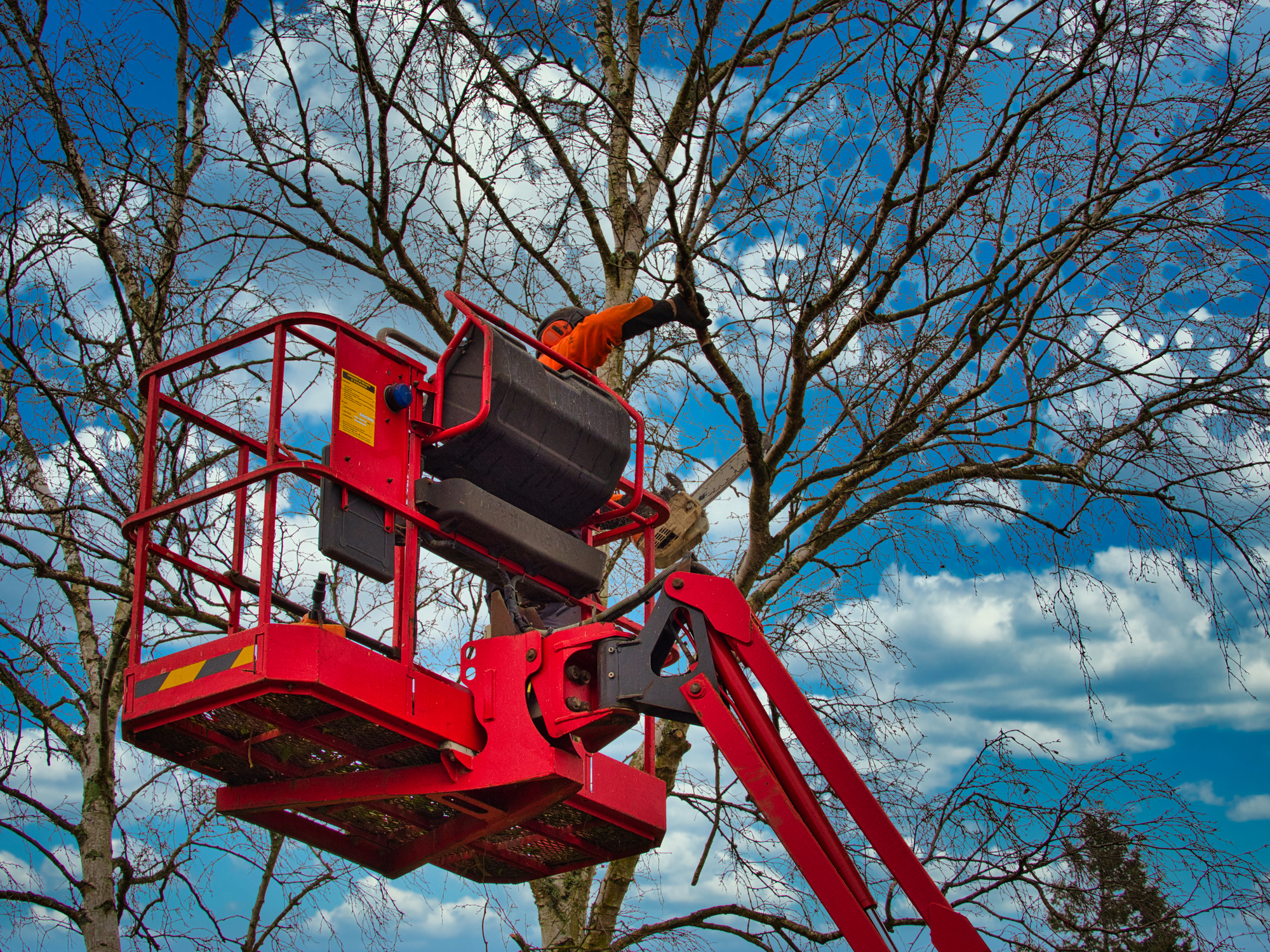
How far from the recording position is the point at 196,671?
15.4 ft

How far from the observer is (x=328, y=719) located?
473cm

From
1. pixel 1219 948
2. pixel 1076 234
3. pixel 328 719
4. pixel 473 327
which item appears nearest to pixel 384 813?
pixel 328 719

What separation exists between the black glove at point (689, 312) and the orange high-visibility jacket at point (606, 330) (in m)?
0.08

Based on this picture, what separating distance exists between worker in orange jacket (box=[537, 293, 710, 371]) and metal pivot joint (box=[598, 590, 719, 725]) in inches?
76.1

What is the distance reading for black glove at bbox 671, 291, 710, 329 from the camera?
5.87m

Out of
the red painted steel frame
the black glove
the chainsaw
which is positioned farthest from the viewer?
the chainsaw

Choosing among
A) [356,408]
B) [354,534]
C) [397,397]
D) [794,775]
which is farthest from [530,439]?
[794,775]

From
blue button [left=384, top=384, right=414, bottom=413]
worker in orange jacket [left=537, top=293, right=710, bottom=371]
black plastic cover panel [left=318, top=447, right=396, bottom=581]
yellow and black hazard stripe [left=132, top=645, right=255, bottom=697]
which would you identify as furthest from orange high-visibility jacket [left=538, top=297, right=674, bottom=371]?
yellow and black hazard stripe [left=132, top=645, right=255, bottom=697]

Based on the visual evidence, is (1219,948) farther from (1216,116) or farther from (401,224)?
(401,224)

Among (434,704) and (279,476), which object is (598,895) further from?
(279,476)

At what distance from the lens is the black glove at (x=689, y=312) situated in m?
5.87

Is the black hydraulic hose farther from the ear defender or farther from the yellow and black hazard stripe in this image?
the ear defender

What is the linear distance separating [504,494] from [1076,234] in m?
3.56

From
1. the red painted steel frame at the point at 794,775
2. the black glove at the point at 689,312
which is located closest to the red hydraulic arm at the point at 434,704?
the red painted steel frame at the point at 794,775
